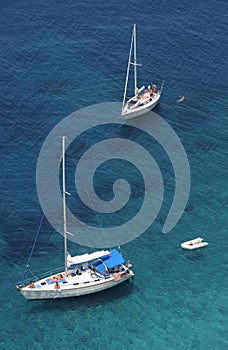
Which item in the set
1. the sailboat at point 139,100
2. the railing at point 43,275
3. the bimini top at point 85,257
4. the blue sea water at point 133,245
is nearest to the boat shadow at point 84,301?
the blue sea water at point 133,245

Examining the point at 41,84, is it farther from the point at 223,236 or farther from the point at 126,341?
the point at 126,341

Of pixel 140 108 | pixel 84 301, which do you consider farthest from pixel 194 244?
pixel 140 108

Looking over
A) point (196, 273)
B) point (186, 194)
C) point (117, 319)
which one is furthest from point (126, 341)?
point (186, 194)

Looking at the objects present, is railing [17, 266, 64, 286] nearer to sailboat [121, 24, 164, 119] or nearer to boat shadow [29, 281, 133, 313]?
boat shadow [29, 281, 133, 313]

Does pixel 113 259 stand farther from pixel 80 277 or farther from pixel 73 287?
pixel 73 287

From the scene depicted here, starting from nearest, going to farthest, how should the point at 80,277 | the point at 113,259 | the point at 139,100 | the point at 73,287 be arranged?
1. the point at 73,287
2. the point at 80,277
3. the point at 113,259
4. the point at 139,100

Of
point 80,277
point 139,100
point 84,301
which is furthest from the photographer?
point 139,100

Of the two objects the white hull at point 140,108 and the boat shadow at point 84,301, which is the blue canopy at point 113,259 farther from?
the white hull at point 140,108
